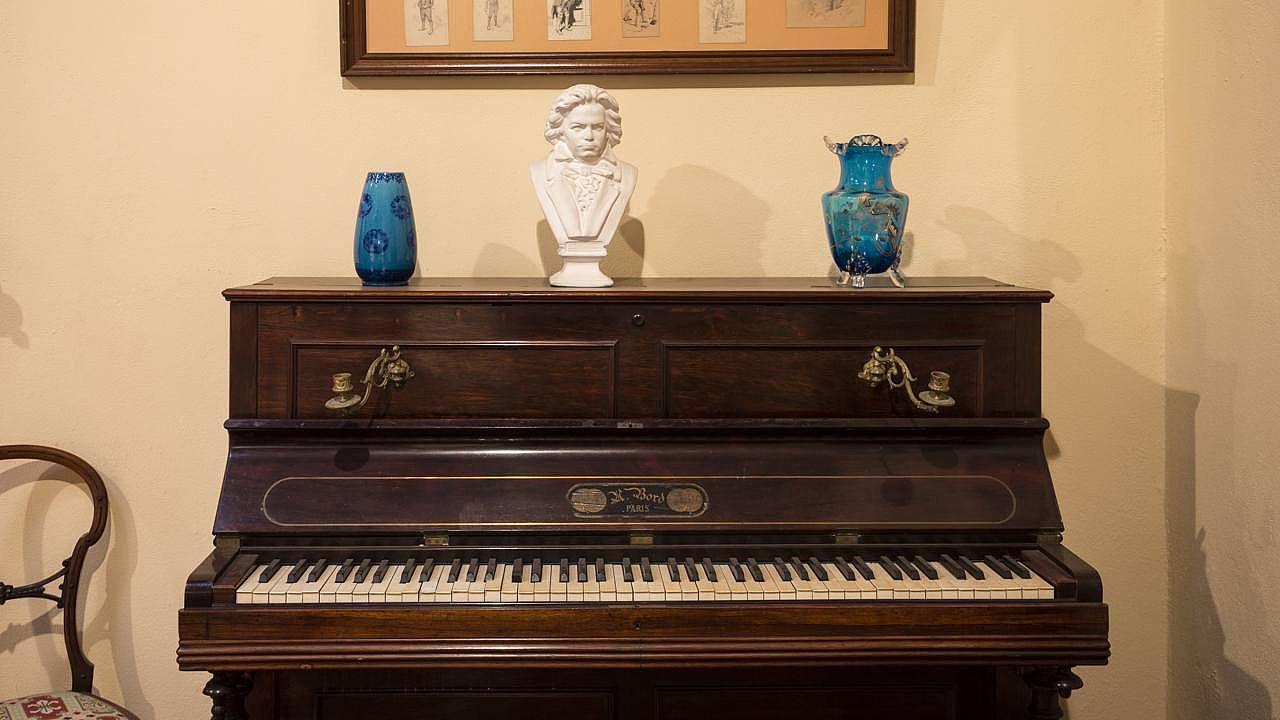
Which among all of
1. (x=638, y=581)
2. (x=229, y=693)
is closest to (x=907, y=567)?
(x=638, y=581)

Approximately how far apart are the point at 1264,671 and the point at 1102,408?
779 mm

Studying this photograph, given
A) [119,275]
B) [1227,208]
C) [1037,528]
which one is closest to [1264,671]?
[1037,528]

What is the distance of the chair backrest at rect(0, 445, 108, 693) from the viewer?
2.60m

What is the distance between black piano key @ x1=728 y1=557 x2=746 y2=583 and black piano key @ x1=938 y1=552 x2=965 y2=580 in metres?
0.44

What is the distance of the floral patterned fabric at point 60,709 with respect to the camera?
89.6 inches

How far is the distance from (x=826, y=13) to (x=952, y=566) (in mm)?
1544

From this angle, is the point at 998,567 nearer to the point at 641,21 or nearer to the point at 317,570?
the point at 317,570

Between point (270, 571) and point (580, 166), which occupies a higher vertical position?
point (580, 166)

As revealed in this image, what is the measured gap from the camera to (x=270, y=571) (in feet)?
6.74

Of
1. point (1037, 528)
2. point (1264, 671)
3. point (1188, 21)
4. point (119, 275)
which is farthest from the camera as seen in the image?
point (119, 275)

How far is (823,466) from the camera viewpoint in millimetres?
2195

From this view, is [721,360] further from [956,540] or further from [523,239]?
[523,239]

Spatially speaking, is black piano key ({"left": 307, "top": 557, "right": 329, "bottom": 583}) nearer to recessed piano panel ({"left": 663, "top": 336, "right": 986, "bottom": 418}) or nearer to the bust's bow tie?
recessed piano panel ({"left": 663, "top": 336, "right": 986, "bottom": 418})

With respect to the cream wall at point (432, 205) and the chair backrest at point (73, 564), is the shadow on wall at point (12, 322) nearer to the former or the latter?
the cream wall at point (432, 205)
